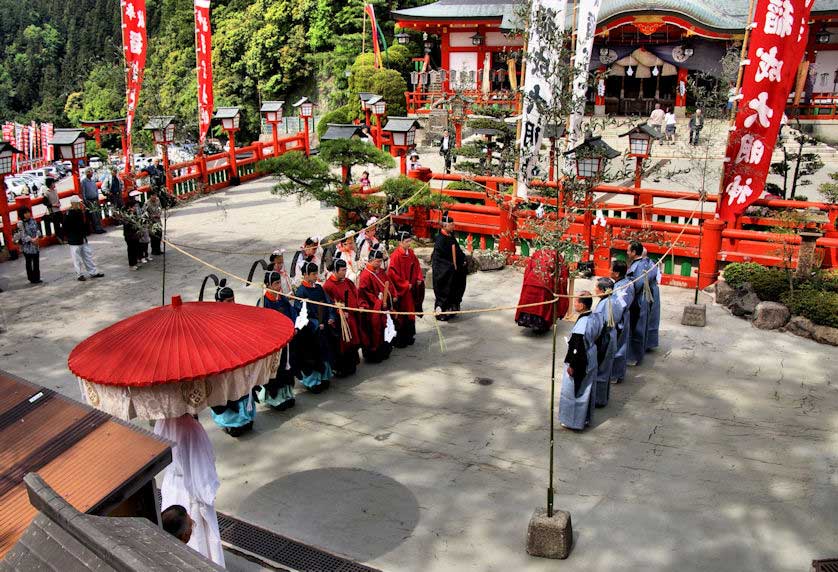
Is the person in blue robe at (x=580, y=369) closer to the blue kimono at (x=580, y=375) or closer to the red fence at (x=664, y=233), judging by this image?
the blue kimono at (x=580, y=375)

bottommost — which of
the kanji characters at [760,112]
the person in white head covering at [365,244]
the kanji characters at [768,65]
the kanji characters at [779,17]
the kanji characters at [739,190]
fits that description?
the person in white head covering at [365,244]

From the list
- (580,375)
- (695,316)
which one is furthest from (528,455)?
(695,316)

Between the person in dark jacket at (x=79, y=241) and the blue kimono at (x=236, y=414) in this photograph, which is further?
the person in dark jacket at (x=79, y=241)

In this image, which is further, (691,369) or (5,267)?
(5,267)

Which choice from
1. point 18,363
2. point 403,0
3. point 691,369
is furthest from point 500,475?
point 403,0

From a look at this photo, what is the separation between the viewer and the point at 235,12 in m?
42.4

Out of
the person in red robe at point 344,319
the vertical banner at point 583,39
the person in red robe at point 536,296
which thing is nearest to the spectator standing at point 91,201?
the person in red robe at point 344,319

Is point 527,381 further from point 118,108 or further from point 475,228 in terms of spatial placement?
point 118,108

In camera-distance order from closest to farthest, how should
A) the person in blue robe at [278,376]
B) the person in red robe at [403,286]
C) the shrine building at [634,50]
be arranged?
the person in blue robe at [278,376]
the person in red robe at [403,286]
the shrine building at [634,50]

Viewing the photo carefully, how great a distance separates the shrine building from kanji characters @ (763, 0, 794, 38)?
1456 centimetres

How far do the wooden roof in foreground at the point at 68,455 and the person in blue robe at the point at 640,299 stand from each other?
6.99 metres

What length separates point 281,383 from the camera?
8023 mm

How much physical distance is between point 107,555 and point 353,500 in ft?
16.6

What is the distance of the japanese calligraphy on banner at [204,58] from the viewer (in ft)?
59.4
